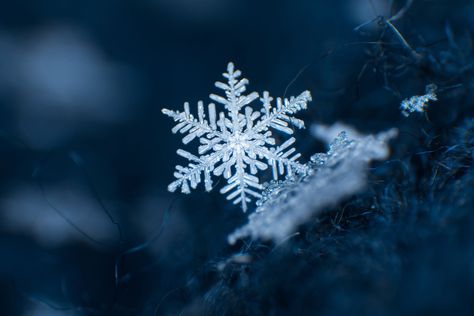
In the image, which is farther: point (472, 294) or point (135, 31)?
point (135, 31)

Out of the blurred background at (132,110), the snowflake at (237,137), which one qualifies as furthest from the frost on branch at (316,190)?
the blurred background at (132,110)

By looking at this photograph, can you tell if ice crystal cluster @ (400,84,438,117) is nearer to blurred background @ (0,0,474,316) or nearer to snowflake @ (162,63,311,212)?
blurred background @ (0,0,474,316)

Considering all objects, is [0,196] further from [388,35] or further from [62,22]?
[388,35]

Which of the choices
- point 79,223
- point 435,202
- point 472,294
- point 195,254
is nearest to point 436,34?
point 435,202

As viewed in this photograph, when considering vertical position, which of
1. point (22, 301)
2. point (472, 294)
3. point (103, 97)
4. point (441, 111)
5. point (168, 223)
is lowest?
point (472, 294)

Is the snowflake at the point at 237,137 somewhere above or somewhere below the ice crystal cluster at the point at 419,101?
below

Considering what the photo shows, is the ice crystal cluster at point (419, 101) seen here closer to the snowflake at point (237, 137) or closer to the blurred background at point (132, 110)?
the blurred background at point (132, 110)

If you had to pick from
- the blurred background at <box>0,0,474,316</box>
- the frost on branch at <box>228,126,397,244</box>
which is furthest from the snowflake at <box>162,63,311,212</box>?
the blurred background at <box>0,0,474,316</box>
